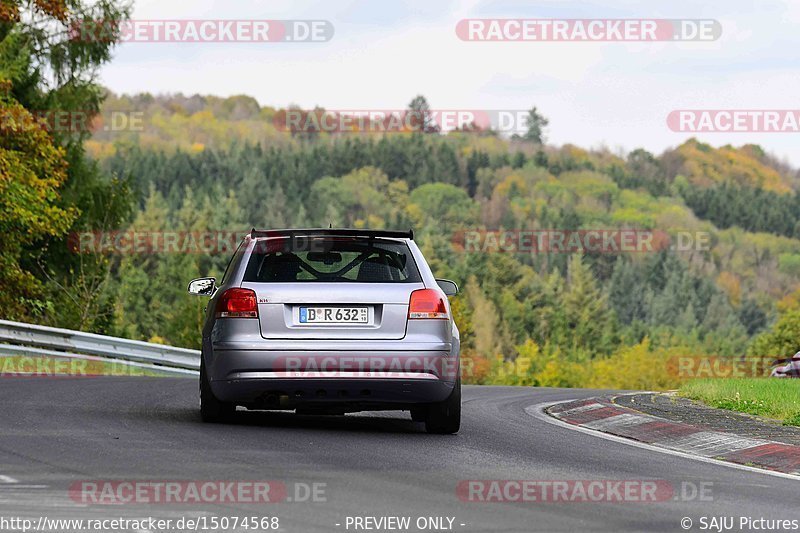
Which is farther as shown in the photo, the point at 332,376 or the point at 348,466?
the point at 332,376

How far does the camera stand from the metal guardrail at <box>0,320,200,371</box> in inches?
978

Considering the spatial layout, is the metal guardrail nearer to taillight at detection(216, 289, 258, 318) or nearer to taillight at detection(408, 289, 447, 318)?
taillight at detection(216, 289, 258, 318)

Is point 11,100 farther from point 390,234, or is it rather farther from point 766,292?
point 766,292

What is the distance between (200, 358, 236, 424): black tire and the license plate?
1.13 metres

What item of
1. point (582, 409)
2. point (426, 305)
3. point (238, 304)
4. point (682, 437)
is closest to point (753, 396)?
point (582, 409)

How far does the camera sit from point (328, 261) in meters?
11.9

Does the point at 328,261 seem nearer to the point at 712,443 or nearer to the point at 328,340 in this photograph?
the point at 328,340

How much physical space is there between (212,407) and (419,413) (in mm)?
2016

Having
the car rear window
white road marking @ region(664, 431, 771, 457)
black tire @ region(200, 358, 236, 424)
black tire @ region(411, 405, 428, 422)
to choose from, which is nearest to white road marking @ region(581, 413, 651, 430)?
white road marking @ region(664, 431, 771, 457)

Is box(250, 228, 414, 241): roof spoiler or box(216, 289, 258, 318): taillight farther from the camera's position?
box(250, 228, 414, 241): roof spoiler

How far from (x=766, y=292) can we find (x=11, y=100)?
17507cm

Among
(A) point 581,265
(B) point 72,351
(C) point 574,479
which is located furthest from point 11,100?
(A) point 581,265

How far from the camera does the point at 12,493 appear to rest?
7848mm

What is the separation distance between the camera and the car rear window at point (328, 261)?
11.6 meters
